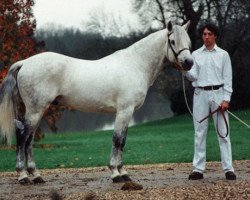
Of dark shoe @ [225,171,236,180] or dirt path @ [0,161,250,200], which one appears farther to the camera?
dark shoe @ [225,171,236,180]

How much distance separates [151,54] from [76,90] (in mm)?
1394

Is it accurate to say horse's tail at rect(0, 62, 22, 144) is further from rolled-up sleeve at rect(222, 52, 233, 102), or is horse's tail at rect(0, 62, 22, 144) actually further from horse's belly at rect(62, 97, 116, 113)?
rolled-up sleeve at rect(222, 52, 233, 102)

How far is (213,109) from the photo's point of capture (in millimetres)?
8742

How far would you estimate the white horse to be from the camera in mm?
8469

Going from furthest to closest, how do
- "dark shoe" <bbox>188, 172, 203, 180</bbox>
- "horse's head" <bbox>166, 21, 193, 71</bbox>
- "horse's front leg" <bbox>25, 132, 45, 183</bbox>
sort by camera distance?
"dark shoe" <bbox>188, 172, 203, 180</bbox> → "horse's front leg" <bbox>25, 132, 45, 183</bbox> → "horse's head" <bbox>166, 21, 193, 71</bbox>

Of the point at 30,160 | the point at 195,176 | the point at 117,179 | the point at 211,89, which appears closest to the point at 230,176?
the point at 195,176

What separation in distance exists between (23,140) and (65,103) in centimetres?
89

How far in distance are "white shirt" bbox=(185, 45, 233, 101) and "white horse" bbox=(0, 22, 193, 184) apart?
43 centimetres

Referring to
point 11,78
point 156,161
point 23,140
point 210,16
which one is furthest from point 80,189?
point 210,16

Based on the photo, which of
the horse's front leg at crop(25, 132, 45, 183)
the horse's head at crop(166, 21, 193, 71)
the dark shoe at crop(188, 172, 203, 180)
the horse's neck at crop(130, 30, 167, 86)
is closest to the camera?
the horse's head at crop(166, 21, 193, 71)

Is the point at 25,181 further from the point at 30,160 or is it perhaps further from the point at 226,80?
the point at 226,80

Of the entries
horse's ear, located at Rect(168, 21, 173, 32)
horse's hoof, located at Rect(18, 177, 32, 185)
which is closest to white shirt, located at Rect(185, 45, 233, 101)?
horse's ear, located at Rect(168, 21, 173, 32)

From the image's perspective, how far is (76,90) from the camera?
855cm

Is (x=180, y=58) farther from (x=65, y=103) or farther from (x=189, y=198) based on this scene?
(x=189, y=198)
